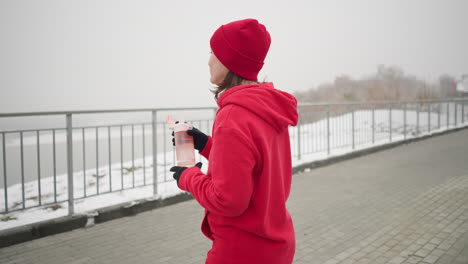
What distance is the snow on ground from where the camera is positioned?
208 inches

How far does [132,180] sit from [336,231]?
11.0ft

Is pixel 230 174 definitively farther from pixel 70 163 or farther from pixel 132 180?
pixel 132 180

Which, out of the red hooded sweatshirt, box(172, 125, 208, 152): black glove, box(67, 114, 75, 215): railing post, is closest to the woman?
the red hooded sweatshirt

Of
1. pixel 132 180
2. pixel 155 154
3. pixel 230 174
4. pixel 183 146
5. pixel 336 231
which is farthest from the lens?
pixel 132 180

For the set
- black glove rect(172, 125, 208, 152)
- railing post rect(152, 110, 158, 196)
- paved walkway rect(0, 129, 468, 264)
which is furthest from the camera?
railing post rect(152, 110, 158, 196)

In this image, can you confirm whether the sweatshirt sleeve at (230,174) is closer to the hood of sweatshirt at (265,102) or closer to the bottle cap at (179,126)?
the hood of sweatshirt at (265,102)

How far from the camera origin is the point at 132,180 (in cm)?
651

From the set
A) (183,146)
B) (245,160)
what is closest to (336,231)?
(183,146)

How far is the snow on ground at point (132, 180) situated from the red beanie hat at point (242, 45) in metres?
4.25

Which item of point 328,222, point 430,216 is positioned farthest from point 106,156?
point 430,216

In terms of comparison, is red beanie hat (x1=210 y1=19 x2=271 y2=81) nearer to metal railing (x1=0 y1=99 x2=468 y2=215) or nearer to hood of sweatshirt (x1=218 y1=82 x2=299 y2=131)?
hood of sweatshirt (x1=218 y1=82 x2=299 y2=131)

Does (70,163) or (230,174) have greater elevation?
(230,174)

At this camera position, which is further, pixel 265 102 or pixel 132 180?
pixel 132 180

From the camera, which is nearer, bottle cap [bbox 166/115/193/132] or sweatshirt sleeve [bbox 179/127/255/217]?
sweatshirt sleeve [bbox 179/127/255/217]
